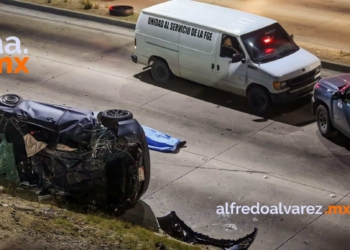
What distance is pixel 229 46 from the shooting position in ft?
57.2

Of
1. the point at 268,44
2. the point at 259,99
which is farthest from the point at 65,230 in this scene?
the point at 268,44

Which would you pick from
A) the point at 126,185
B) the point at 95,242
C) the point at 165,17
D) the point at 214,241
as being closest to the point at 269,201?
the point at 214,241

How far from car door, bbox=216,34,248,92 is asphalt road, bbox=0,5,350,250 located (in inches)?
22.0

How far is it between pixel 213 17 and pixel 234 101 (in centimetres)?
212

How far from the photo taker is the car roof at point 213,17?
57.6 feet

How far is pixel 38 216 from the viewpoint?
37.3ft

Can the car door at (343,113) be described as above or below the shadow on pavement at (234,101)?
above

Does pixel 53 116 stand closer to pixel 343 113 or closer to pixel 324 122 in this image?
pixel 343 113

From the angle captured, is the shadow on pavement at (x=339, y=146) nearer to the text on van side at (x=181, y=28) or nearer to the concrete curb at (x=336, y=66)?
the text on van side at (x=181, y=28)

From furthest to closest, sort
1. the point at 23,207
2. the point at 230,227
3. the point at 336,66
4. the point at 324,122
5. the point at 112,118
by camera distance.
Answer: the point at 336,66
the point at 324,122
the point at 230,227
the point at 112,118
the point at 23,207

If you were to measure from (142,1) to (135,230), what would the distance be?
16.5 meters

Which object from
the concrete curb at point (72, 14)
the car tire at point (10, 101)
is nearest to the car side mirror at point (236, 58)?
the car tire at point (10, 101)

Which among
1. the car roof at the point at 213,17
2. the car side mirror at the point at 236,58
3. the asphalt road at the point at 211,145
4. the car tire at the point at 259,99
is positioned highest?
the car roof at the point at 213,17

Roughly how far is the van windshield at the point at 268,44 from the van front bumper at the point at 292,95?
893mm
